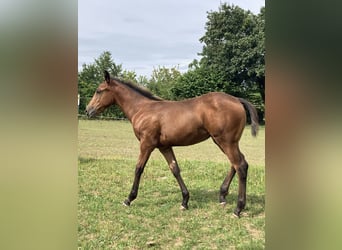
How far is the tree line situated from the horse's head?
0.16 feet

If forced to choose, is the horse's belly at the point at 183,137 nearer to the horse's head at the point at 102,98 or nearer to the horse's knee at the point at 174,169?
the horse's knee at the point at 174,169

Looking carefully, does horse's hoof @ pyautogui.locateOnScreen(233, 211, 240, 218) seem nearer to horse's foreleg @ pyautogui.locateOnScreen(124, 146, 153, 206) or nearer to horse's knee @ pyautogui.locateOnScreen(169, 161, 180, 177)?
horse's knee @ pyautogui.locateOnScreen(169, 161, 180, 177)

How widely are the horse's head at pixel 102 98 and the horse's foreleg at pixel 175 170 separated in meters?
0.58

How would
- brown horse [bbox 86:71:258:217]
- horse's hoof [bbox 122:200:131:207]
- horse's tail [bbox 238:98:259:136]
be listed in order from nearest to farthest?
1. horse's tail [bbox 238:98:259:136]
2. brown horse [bbox 86:71:258:217]
3. horse's hoof [bbox 122:200:131:207]

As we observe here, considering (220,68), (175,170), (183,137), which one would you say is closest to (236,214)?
(175,170)

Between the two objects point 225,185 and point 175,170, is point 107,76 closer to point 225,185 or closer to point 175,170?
point 175,170

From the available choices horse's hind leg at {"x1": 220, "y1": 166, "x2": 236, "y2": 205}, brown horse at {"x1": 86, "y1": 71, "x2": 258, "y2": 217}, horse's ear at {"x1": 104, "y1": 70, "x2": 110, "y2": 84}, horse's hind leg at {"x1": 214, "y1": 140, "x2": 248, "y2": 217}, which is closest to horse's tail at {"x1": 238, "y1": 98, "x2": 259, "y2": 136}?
brown horse at {"x1": 86, "y1": 71, "x2": 258, "y2": 217}

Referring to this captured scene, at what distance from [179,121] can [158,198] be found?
61cm

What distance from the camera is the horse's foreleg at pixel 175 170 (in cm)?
240

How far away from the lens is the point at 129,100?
258 centimetres

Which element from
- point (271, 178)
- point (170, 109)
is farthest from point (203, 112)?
point (271, 178)

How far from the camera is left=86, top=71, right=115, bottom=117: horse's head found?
8.02ft

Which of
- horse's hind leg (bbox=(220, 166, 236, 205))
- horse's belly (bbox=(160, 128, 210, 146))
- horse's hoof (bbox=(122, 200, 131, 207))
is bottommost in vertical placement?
horse's hoof (bbox=(122, 200, 131, 207))

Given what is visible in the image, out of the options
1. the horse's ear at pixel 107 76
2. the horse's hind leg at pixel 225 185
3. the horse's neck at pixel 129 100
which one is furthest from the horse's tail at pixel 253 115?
the horse's ear at pixel 107 76
